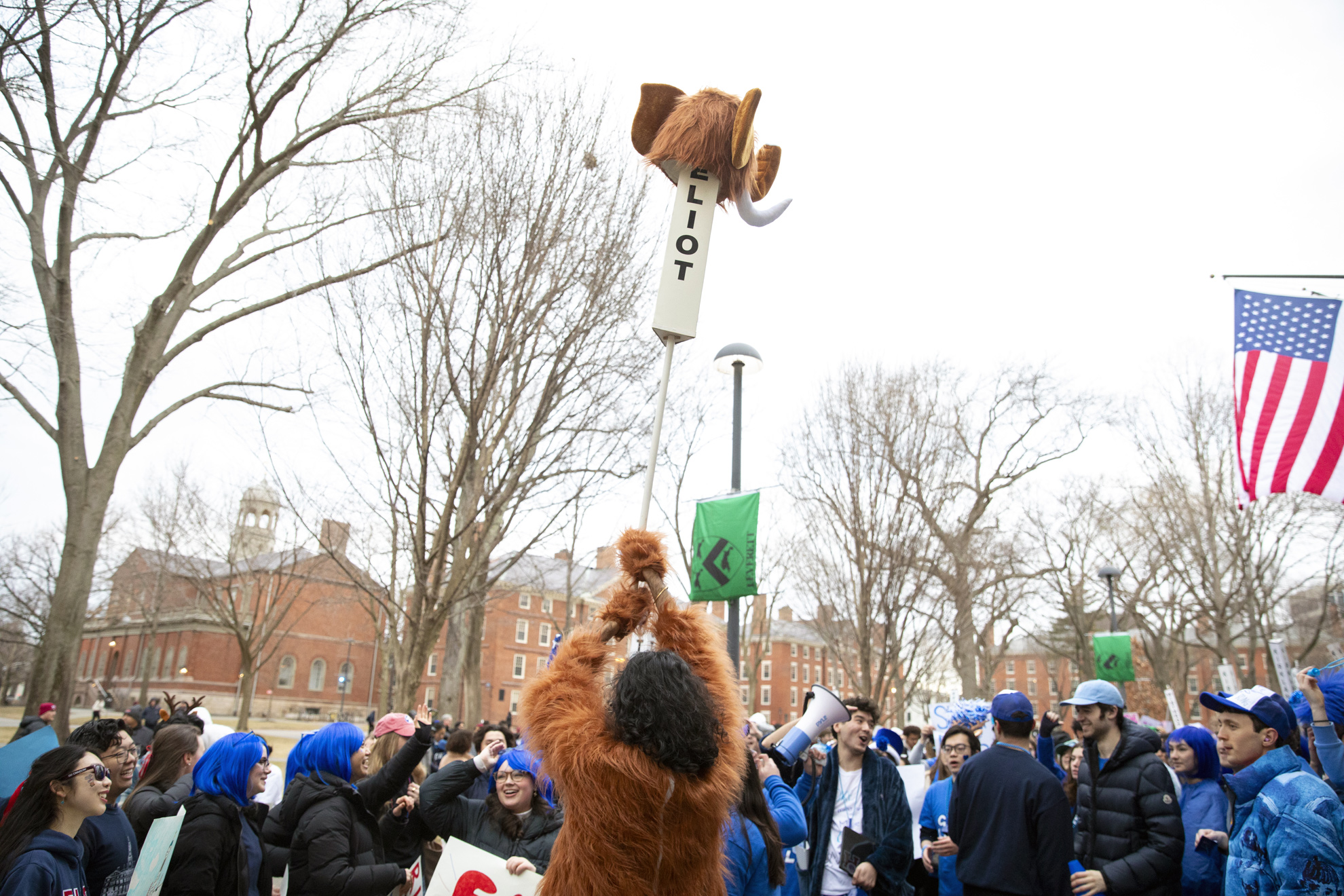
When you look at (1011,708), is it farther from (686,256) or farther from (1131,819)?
(686,256)

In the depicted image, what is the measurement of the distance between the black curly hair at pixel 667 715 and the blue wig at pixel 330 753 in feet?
8.47

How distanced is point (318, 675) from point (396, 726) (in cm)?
5774

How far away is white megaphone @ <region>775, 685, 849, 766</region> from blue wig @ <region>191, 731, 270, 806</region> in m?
2.71

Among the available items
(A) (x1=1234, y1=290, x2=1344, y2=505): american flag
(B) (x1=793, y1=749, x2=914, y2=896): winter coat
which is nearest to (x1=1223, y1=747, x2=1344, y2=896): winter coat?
(B) (x1=793, y1=749, x2=914, y2=896): winter coat

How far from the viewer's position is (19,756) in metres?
4.00

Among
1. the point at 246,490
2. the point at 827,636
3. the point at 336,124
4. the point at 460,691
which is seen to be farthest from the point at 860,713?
the point at 246,490

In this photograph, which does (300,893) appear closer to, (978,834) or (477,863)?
(477,863)

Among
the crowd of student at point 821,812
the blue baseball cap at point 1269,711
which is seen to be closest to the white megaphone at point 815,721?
the crowd of student at point 821,812

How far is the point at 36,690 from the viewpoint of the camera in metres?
8.52

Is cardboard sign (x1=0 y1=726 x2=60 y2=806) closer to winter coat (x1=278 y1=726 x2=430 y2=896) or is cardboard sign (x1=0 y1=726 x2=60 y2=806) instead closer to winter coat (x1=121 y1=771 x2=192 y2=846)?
winter coat (x1=121 y1=771 x2=192 y2=846)

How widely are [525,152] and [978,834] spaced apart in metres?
8.51

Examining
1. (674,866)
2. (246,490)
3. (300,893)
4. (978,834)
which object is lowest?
(300,893)

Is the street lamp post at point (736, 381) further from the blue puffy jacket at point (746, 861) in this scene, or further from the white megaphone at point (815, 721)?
the blue puffy jacket at point (746, 861)

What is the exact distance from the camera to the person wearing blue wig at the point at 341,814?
3814mm
